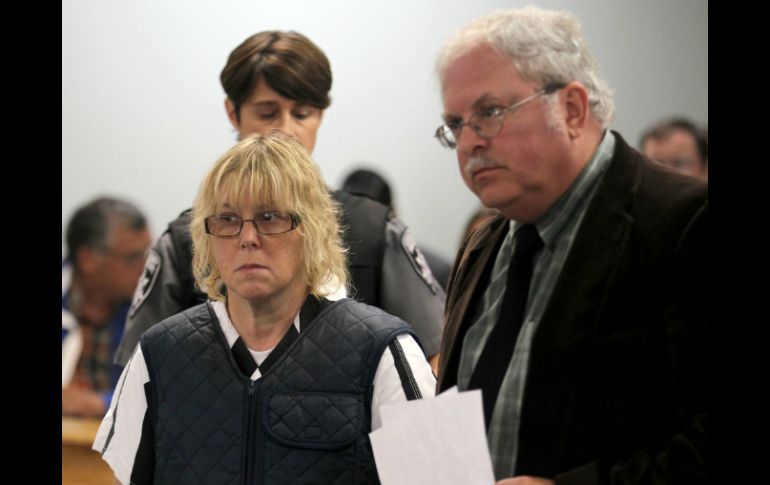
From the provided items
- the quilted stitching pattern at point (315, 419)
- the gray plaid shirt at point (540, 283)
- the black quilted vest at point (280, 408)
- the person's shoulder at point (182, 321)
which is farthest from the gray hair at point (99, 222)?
the gray plaid shirt at point (540, 283)

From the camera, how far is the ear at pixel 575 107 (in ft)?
4.53

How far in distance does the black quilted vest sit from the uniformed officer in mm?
412

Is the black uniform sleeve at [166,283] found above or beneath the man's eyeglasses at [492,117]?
beneath

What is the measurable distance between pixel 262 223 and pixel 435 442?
0.53 m

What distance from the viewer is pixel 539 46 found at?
1376mm

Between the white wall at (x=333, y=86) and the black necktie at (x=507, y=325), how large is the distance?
2.08 feet

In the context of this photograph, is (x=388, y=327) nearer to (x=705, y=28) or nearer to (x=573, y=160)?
(x=573, y=160)

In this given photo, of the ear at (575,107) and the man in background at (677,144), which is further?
the man in background at (677,144)

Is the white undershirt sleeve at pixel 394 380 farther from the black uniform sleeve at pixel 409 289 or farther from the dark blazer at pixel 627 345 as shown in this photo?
the black uniform sleeve at pixel 409 289

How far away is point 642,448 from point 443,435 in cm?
28

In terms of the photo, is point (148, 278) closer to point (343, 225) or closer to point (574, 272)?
point (343, 225)

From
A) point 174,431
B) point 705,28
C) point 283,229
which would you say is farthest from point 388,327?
point 705,28

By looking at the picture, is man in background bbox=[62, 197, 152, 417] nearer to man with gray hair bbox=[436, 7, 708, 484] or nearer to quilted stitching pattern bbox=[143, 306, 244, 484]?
quilted stitching pattern bbox=[143, 306, 244, 484]

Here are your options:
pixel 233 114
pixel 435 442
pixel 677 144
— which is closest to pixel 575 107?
pixel 435 442
